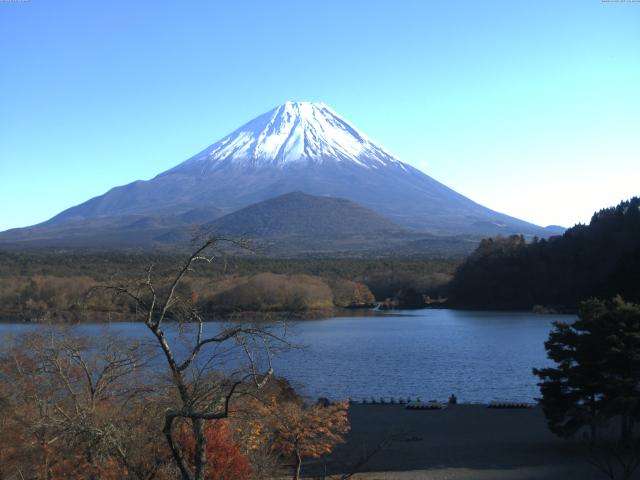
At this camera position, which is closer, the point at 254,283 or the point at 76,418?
the point at 76,418

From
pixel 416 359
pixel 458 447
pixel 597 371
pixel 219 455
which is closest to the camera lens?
pixel 219 455

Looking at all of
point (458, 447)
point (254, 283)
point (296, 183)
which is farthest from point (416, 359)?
point (296, 183)

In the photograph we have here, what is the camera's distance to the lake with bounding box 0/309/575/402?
1903cm

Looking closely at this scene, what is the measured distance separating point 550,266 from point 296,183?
81.4 metres

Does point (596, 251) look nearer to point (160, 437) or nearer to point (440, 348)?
point (440, 348)

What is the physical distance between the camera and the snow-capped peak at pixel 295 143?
13450 centimetres

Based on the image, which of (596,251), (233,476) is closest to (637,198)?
(596,251)

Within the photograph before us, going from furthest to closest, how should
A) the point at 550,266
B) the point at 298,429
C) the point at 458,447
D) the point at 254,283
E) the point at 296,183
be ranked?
the point at 296,183, the point at 550,266, the point at 254,283, the point at 458,447, the point at 298,429

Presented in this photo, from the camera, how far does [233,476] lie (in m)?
7.13

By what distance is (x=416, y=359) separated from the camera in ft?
80.4

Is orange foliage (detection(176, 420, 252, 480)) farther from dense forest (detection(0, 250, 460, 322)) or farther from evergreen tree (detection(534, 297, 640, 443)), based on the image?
dense forest (detection(0, 250, 460, 322))

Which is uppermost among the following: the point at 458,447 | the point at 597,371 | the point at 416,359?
the point at 597,371

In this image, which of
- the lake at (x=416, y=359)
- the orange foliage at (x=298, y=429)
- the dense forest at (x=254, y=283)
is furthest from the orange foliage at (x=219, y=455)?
the dense forest at (x=254, y=283)

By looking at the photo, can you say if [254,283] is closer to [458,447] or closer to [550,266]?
[550,266]
